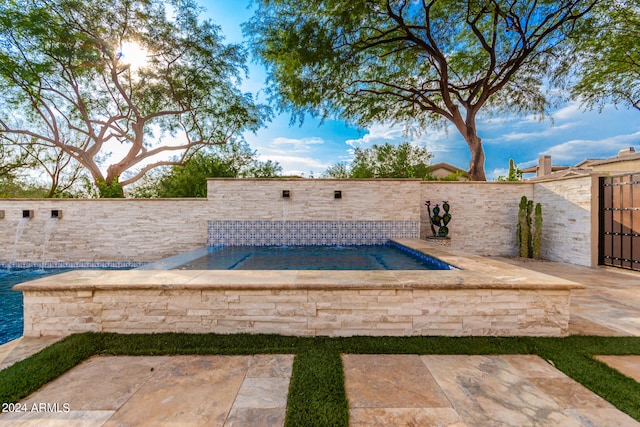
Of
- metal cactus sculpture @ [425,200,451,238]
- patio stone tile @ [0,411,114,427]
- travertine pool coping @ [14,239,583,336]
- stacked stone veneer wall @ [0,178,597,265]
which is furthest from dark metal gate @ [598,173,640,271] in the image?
patio stone tile @ [0,411,114,427]

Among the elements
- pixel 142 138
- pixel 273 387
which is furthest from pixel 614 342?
pixel 142 138

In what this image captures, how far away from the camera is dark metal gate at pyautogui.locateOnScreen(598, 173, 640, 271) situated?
517 cm

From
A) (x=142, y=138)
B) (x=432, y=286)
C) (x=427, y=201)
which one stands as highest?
(x=142, y=138)

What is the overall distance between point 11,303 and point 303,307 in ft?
15.9

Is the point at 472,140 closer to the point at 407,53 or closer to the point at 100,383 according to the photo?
the point at 407,53

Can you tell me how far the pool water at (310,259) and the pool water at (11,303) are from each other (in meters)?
1.81

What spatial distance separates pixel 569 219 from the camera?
6.10 metres

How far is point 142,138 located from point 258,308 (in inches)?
547

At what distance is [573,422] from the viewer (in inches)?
58.6

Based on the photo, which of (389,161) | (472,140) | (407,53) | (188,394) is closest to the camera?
(188,394)

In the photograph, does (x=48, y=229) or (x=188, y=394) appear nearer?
(x=188, y=394)

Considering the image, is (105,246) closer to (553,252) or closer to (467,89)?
(553,252)

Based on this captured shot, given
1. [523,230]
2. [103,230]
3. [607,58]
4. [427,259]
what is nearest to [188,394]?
[427,259]

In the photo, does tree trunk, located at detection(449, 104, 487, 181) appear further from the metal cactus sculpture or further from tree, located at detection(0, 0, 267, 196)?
tree, located at detection(0, 0, 267, 196)
